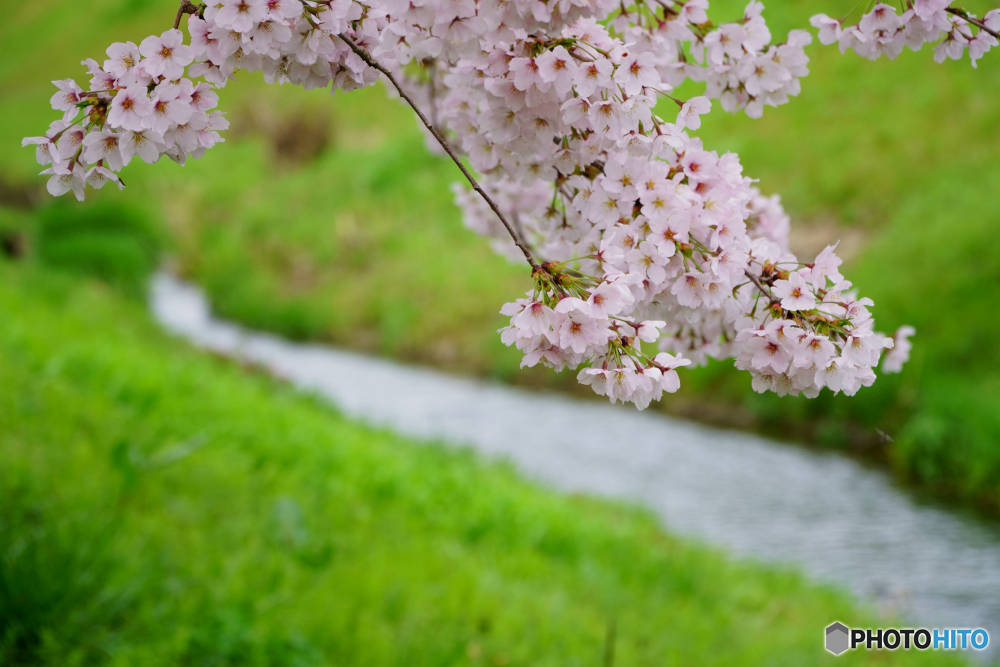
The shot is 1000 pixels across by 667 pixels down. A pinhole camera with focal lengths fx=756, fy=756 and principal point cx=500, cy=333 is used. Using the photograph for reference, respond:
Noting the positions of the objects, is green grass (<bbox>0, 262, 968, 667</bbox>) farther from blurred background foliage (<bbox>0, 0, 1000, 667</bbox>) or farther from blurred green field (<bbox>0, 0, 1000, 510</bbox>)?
blurred green field (<bbox>0, 0, 1000, 510</bbox>)

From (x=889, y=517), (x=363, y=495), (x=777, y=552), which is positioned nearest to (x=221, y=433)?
A: (x=363, y=495)

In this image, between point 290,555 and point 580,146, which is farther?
point 290,555

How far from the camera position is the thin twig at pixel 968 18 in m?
1.70

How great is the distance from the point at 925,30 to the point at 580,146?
0.84 metres

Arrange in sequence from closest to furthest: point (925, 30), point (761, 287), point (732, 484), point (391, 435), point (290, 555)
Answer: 1. point (761, 287)
2. point (925, 30)
3. point (290, 555)
4. point (391, 435)
5. point (732, 484)

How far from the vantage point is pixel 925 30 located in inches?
68.4

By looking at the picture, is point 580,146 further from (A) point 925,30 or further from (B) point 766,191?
(B) point 766,191

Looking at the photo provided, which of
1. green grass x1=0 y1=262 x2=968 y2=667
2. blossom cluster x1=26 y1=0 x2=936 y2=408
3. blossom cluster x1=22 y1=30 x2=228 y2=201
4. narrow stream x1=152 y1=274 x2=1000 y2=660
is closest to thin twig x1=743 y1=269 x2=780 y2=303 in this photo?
blossom cluster x1=26 y1=0 x2=936 y2=408

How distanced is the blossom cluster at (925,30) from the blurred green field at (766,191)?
5004 mm

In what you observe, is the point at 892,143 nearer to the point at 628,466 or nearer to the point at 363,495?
the point at 628,466

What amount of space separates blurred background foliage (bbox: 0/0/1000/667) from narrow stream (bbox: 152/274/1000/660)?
24.2 inches

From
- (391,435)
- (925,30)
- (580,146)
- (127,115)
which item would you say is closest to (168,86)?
(127,115)

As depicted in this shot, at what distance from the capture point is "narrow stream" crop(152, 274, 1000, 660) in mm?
6430

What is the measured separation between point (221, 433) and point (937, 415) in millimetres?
7380
